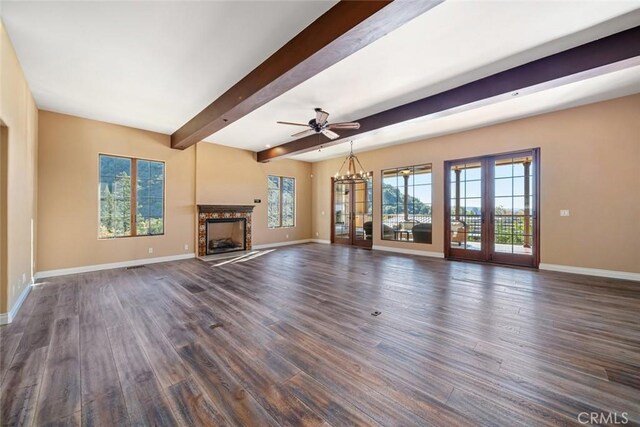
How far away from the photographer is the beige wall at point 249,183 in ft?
22.9

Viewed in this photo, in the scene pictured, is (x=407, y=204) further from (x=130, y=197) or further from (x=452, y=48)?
(x=130, y=197)

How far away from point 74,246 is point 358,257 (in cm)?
632

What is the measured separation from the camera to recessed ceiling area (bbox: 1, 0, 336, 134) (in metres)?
2.39

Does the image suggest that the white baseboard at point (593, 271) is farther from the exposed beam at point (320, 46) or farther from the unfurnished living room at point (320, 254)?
the exposed beam at point (320, 46)

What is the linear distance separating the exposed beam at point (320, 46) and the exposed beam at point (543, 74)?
7.10 ft

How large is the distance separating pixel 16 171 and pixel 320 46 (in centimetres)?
413

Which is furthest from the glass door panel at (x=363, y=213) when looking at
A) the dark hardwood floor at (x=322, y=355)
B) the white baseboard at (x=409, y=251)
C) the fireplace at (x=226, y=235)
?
the dark hardwood floor at (x=322, y=355)

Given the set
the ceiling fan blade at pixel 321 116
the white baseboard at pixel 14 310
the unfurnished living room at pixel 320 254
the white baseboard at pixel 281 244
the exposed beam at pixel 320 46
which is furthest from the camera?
the white baseboard at pixel 281 244

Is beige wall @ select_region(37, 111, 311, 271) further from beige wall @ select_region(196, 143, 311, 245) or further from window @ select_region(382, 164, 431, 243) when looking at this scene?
window @ select_region(382, 164, 431, 243)

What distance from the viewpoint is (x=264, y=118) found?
5.09 metres

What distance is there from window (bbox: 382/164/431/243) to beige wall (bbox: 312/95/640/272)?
62.1 inches

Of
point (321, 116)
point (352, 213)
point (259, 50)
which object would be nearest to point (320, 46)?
point (259, 50)

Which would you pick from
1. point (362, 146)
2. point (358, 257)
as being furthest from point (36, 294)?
point (362, 146)

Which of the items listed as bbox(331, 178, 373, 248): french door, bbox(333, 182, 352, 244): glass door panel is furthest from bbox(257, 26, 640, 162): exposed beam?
bbox(333, 182, 352, 244): glass door panel
